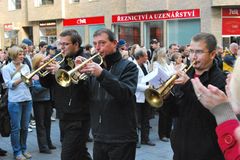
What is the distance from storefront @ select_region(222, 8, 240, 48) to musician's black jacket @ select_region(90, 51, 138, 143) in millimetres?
17559

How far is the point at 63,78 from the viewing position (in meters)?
4.66

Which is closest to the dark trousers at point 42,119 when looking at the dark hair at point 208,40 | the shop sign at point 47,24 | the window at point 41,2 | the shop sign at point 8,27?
the dark hair at point 208,40

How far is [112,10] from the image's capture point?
81.0ft

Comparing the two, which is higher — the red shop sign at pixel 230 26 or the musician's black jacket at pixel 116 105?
the red shop sign at pixel 230 26

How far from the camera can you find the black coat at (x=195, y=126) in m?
3.44

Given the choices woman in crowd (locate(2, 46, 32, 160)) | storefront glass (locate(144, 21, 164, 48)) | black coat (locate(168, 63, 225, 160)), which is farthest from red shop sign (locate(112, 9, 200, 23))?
black coat (locate(168, 63, 225, 160))

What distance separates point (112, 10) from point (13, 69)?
60.7ft

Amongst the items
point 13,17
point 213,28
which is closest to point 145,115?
point 213,28

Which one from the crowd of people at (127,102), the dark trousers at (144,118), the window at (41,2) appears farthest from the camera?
the window at (41,2)

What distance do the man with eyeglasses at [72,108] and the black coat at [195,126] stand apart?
5.07 ft

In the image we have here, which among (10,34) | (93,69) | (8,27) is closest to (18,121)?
(93,69)

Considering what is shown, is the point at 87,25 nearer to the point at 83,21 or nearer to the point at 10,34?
the point at 83,21

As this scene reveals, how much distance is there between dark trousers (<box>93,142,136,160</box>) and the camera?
400 centimetres

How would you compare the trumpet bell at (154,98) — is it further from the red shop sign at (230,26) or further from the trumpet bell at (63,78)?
the red shop sign at (230,26)
